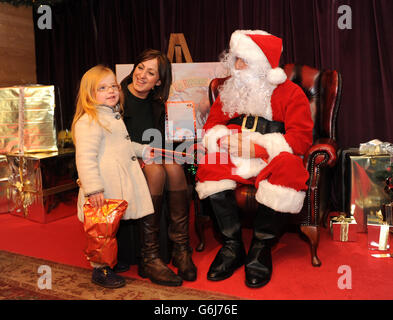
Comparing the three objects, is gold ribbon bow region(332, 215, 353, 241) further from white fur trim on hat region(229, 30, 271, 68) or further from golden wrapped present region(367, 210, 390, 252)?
white fur trim on hat region(229, 30, 271, 68)

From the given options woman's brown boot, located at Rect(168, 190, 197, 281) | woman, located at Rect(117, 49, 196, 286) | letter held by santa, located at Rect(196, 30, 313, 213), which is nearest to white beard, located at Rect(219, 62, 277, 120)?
letter held by santa, located at Rect(196, 30, 313, 213)

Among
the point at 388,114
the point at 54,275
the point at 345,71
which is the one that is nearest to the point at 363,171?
the point at 388,114

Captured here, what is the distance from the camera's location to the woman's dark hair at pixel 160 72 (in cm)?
208

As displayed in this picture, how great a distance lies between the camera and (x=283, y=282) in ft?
5.96

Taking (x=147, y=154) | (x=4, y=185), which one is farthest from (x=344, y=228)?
(x=4, y=185)

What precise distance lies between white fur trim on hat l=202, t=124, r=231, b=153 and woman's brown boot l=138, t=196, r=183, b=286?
0.46m

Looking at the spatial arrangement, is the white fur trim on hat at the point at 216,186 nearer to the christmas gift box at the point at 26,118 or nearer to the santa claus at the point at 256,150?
the santa claus at the point at 256,150

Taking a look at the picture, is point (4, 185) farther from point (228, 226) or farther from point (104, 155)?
point (228, 226)

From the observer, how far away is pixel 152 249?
1864 millimetres

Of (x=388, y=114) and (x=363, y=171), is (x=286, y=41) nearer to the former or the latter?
(x=388, y=114)

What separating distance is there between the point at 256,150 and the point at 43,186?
Result: 1.74m

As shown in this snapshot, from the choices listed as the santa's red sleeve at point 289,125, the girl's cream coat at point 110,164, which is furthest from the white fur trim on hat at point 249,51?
the girl's cream coat at point 110,164

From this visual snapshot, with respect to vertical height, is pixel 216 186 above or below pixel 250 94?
below

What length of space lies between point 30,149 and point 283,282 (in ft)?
7.60
